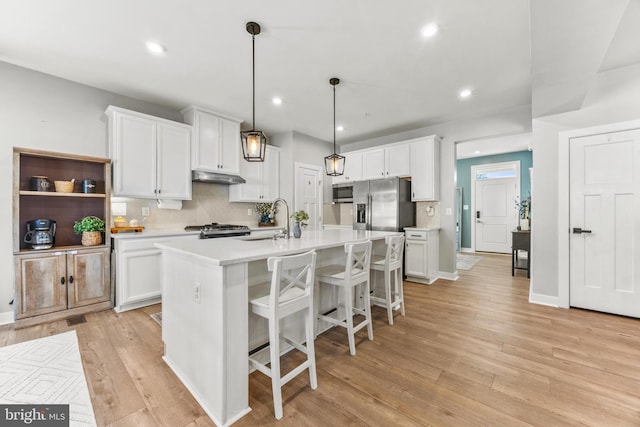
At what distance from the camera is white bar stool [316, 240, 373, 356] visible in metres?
2.27

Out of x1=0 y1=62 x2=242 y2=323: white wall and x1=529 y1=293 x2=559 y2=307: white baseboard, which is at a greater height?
x1=0 y1=62 x2=242 y2=323: white wall

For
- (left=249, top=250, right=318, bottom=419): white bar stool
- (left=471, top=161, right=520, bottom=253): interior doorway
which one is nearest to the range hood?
(left=249, top=250, right=318, bottom=419): white bar stool

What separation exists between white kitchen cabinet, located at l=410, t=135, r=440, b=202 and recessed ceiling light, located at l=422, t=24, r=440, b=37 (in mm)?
2401

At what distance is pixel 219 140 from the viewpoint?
4.27 metres

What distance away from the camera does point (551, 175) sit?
11.2 feet

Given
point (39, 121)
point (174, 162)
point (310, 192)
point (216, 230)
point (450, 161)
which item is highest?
point (39, 121)

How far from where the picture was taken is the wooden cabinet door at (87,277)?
3.01 meters

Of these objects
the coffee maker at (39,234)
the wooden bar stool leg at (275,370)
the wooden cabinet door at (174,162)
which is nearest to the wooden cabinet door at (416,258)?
the wooden bar stool leg at (275,370)

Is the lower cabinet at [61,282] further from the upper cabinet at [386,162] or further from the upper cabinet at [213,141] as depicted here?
the upper cabinet at [386,162]

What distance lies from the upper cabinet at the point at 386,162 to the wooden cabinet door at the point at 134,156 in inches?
144

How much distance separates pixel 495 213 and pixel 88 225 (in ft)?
28.2

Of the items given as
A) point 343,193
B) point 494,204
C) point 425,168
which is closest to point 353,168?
point 343,193

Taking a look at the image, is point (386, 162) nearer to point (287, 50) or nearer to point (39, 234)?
point (287, 50)

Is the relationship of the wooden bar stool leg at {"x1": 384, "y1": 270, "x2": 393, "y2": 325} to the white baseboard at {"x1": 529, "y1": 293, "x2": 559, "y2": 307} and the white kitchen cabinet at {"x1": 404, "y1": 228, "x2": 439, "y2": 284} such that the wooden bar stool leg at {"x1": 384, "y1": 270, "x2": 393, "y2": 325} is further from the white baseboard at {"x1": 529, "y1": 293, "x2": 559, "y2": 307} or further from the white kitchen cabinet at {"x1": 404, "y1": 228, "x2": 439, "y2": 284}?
the white baseboard at {"x1": 529, "y1": 293, "x2": 559, "y2": 307}
